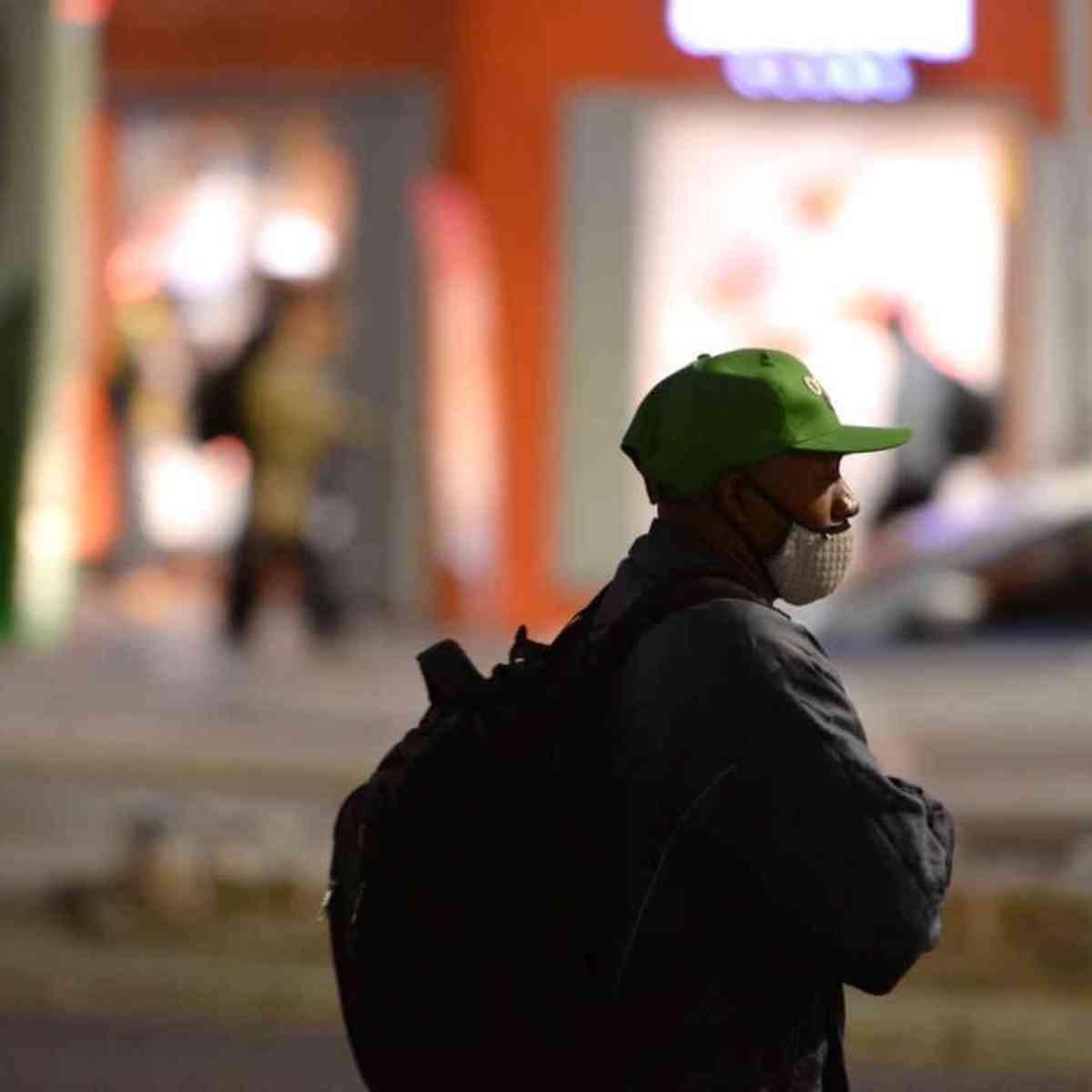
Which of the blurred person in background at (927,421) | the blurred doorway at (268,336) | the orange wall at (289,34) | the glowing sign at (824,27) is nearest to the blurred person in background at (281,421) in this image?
the blurred doorway at (268,336)

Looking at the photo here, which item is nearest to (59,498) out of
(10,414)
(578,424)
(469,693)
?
(10,414)

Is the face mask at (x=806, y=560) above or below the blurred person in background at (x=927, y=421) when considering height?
above

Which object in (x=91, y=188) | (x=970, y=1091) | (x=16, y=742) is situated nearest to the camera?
(x=970, y=1091)

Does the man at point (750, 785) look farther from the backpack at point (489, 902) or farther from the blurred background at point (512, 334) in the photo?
the blurred background at point (512, 334)

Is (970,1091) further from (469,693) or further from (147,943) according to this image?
(469,693)

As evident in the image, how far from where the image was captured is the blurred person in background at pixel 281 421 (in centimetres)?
1446

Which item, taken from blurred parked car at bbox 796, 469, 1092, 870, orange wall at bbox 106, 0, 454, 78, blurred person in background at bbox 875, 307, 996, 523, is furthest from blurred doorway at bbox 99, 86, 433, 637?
blurred parked car at bbox 796, 469, 1092, 870

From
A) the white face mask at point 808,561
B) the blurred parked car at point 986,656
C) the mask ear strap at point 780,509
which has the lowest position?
the blurred parked car at point 986,656

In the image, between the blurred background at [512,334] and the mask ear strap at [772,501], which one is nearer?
the mask ear strap at [772,501]

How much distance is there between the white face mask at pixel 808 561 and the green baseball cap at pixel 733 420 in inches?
3.7

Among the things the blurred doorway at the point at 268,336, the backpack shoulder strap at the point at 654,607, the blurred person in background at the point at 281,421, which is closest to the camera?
the backpack shoulder strap at the point at 654,607

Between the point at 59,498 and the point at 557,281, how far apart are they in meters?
2.95

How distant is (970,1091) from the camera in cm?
695

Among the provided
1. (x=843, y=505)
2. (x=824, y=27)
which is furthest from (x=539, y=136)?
(x=843, y=505)
